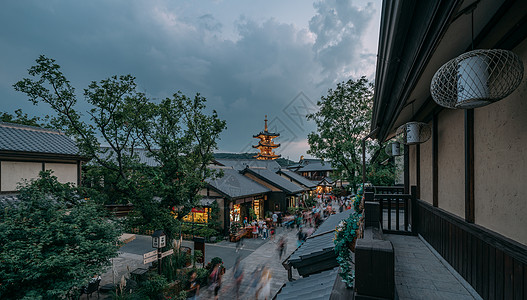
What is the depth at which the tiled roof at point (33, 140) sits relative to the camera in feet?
38.9

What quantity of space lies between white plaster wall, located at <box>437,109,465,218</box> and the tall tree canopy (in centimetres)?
962

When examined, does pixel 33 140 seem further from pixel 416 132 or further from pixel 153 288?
pixel 416 132

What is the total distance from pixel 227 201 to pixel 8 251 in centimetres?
1325

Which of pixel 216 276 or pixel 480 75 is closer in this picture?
pixel 480 75

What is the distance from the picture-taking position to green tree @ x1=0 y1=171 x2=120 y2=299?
5957 mm

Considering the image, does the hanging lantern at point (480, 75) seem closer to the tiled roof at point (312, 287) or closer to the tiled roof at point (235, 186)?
the tiled roof at point (312, 287)

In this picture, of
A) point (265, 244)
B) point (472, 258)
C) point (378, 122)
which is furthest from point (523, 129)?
point (265, 244)

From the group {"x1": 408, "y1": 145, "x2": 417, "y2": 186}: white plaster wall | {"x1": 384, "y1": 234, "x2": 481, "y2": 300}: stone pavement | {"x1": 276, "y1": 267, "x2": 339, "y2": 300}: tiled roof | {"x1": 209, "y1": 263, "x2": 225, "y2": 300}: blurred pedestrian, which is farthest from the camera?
{"x1": 209, "y1": 263, "x2": 225, "y2": 300}: blurred pedestrian

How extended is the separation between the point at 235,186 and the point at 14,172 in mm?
14272

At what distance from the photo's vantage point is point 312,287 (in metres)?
4.70

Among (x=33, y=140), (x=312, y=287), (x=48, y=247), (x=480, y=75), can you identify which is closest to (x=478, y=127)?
(x=480, y=75)

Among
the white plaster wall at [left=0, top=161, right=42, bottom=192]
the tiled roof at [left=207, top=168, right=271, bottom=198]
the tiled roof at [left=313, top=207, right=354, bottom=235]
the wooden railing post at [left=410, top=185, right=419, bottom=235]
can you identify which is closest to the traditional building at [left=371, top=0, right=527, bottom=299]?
the wooden railing post at [left=410, top=185, right=419, bottom=235]

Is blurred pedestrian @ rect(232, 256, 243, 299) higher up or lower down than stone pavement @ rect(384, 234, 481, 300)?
lower down

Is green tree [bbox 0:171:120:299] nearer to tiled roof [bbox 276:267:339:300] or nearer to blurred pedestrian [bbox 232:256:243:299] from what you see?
blurred pedestrian [bbox 232:256:243:299]
